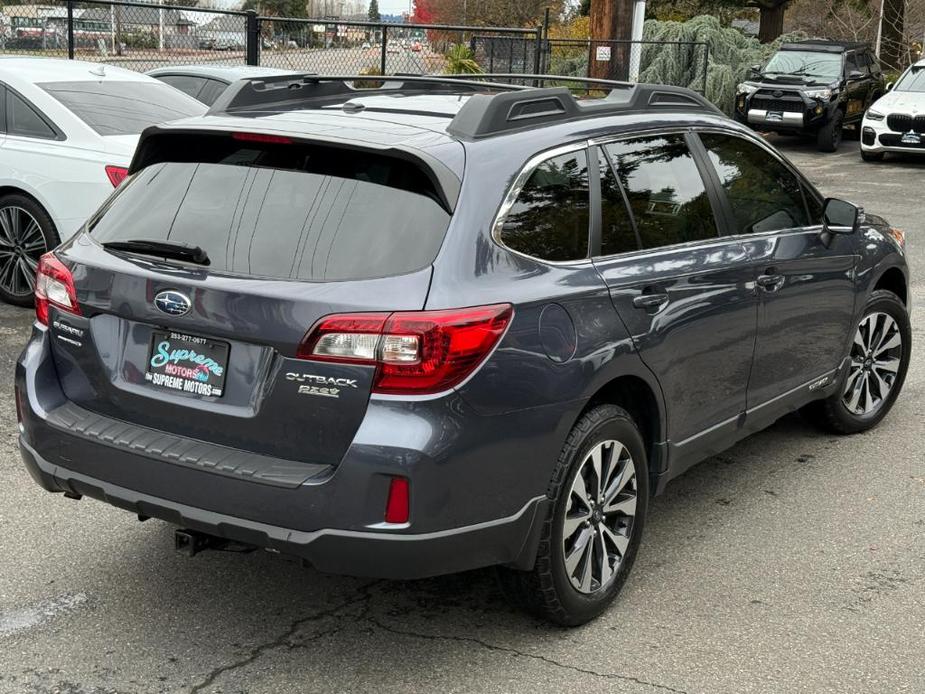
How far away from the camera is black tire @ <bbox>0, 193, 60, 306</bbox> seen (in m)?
7.98

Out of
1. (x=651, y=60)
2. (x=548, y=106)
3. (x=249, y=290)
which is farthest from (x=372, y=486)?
(x=651, y=60)

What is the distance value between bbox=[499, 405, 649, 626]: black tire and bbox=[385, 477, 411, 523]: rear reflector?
56cm

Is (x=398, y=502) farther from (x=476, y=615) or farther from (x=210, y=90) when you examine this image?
(x=210, y=90)

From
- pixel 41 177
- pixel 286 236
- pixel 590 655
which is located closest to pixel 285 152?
pixel 286 236

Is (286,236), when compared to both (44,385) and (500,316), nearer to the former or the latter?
(500,316)

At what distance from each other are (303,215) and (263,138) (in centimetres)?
34

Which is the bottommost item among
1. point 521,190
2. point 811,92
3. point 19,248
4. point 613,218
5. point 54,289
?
point 19,248

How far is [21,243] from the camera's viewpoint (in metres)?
8.11

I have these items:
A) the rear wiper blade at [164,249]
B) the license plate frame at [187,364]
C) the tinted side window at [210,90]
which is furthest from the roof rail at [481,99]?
the tinted side window at [210,90]

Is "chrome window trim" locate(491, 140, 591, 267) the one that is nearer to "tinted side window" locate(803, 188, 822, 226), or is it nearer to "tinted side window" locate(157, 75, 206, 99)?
"tinted side window" locate(803, 188, 822, 226)

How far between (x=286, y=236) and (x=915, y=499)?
3.26 meters

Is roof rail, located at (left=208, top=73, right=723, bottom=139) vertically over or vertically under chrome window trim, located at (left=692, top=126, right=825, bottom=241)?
over

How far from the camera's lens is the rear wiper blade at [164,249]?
3.67m

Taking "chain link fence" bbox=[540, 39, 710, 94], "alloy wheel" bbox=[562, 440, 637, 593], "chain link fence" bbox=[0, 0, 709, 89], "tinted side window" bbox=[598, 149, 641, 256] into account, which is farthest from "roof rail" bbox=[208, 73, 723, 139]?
"chain link fence" bbox=[540, 39, 710, 94]
